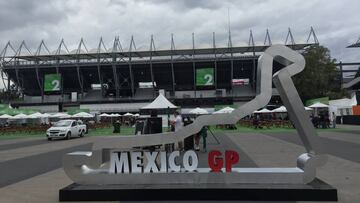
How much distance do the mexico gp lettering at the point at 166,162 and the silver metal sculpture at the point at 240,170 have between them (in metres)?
0.14

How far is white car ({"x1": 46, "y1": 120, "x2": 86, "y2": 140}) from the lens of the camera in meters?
32.5

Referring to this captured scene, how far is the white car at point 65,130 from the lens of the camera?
3253 centimetres

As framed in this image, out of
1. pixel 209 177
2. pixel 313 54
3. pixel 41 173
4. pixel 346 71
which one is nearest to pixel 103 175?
pixel 209 177

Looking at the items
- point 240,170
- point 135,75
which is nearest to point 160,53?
point 135,75

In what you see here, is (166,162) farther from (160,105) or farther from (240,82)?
(240,82)

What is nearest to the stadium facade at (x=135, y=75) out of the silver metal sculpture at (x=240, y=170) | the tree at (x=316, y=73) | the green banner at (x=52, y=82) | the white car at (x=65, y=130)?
the green banner at (x=52, y=82)

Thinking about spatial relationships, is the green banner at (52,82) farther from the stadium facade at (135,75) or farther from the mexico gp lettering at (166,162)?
the mexico gp lettering at (166,162)

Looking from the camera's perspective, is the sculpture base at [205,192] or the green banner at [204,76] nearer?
the sculpture base at [205,192]

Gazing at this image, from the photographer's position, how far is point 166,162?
900 centimetres

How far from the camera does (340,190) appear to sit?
9.08 m

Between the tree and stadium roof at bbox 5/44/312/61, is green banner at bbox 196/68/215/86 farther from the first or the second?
the tree

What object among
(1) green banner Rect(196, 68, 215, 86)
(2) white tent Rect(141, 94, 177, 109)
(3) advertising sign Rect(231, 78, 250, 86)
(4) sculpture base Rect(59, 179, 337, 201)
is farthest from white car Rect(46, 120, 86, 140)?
(3) advertising sign Rect(231, 78, 250, 86)

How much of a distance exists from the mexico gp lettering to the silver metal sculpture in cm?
14

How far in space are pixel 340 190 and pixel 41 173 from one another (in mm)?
→ 8466
